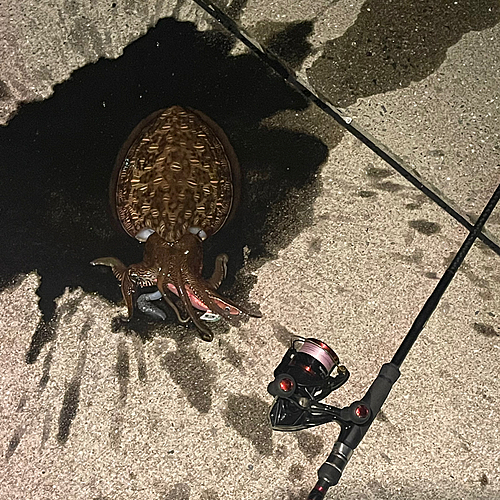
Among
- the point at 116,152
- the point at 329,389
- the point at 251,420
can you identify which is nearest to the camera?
the point at 329,389

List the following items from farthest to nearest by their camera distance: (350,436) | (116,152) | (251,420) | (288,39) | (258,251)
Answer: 1. (288,39)
2. (116,152)
3. (258,251)
4. (251,420)
5. (350,436)

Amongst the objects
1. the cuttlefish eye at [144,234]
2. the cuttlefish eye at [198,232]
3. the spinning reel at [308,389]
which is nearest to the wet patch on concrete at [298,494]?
the spinning reel at [308,389]

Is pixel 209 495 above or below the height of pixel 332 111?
below

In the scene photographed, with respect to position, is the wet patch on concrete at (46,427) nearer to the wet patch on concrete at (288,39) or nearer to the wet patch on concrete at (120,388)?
the wet patch on concrete at (120,388)

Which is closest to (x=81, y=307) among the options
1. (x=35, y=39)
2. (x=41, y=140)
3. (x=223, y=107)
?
(x=41, y=140)

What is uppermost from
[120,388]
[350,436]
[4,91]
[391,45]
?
[391,45]

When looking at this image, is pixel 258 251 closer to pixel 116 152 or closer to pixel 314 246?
pixel 314 246

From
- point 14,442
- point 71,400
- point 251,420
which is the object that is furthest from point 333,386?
point 14,442
